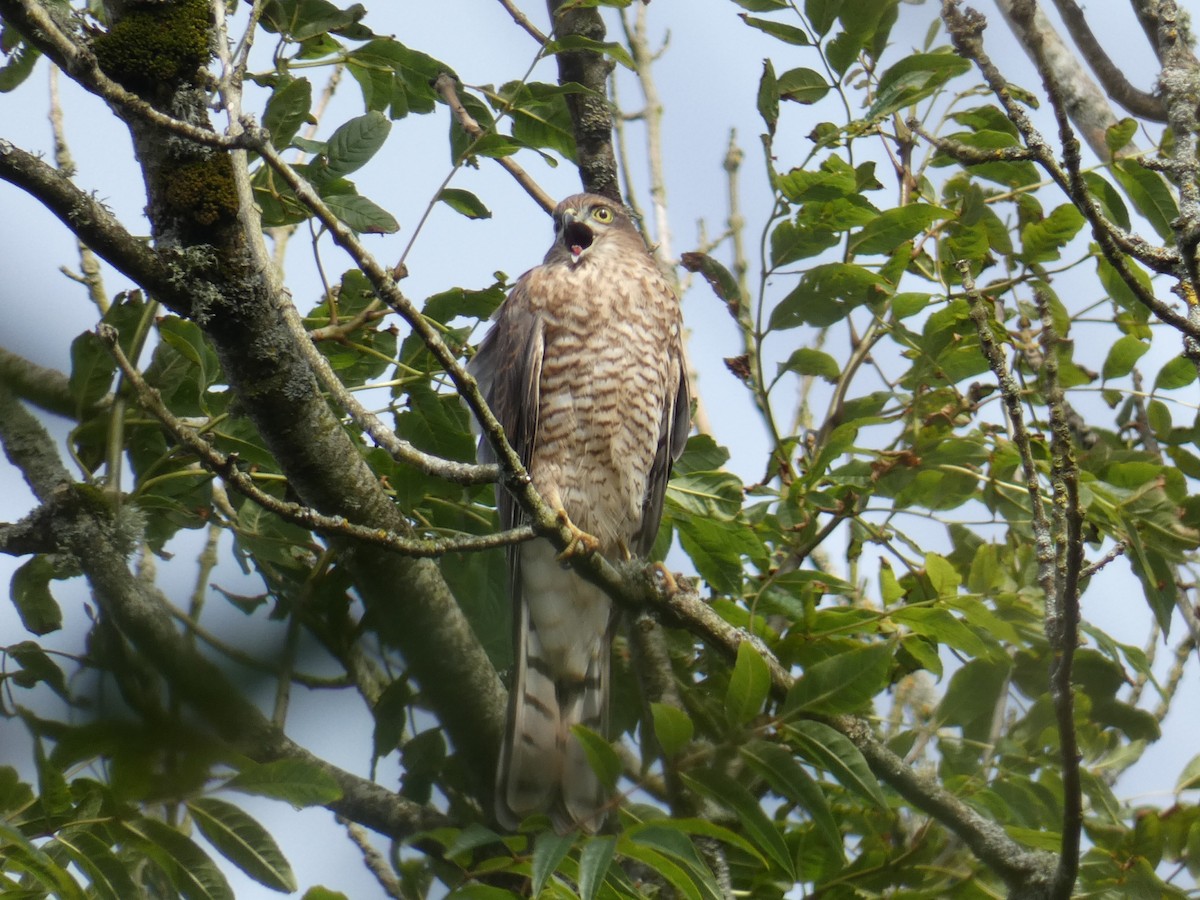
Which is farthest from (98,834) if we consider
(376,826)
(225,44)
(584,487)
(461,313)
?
(584,487)

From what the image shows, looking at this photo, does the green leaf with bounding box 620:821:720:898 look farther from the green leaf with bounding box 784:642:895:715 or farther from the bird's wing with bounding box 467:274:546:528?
the bird's wing with bounding box 467:274:546:528

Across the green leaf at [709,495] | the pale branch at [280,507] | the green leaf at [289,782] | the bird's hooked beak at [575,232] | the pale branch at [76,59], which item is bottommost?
the green leaf at [289,782]

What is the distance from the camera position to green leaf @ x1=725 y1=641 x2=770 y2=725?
1771 mm

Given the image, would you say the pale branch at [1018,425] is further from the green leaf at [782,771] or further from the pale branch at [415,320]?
the pale branch at [415,320]

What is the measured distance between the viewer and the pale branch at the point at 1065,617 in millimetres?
1892

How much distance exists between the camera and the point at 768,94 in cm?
295

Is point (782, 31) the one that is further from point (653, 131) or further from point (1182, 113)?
point (653, 131)

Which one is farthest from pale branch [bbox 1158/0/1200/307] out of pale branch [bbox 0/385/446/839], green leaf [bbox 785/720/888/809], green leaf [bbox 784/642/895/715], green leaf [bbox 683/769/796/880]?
pale branch [bbox 0/385/446/839]

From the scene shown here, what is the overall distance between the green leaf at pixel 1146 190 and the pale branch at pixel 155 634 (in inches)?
93.4

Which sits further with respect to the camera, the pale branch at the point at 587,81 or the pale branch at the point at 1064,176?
the pale branch at the point at 587,81

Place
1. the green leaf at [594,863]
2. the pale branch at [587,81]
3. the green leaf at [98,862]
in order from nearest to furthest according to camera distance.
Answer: the green leaf at [98,862]
the green leaf at [594,863]
the pale branch at [587,81]

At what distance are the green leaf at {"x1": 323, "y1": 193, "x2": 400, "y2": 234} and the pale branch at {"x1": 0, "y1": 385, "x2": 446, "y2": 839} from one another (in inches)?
66.7

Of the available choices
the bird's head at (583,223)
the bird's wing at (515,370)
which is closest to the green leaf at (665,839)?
the bird's wing at (515,370)

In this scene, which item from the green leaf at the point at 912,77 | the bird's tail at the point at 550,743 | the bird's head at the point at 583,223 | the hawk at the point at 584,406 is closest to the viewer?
the bird's tail at the point at 550,743
